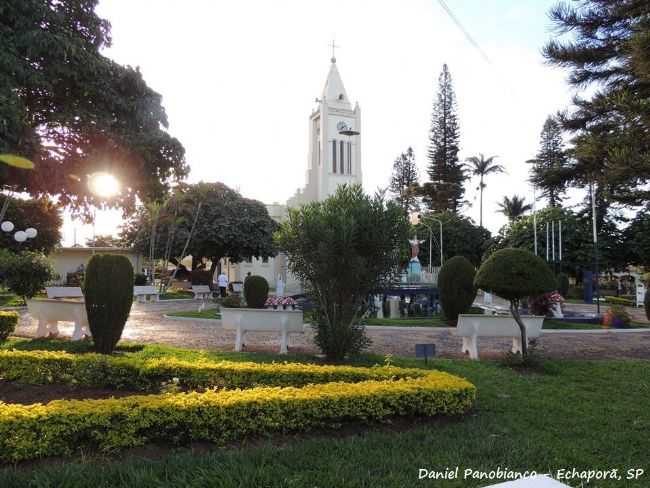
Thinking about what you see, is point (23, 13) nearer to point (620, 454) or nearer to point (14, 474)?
point (14, 474)

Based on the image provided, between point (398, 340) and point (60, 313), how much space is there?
21.0 ft

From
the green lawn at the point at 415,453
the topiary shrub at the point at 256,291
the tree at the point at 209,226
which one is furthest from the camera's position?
the tree at the point at 209,226

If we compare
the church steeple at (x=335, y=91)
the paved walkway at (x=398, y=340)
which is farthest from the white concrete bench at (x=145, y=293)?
the church steeple at (x=335, y=91)

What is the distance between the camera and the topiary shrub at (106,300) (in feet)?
24.4

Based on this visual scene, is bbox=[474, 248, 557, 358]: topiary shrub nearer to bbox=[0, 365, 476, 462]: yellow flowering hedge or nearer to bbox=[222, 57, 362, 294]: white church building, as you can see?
bbox=[0, 365, 476, 462]: yellow flowering hedge

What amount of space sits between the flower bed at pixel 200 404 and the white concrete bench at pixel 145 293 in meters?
16.8

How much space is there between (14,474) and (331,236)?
4512 mm

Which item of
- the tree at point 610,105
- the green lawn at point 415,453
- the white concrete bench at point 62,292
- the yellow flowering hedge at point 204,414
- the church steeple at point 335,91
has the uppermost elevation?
the church steeple at point 335,91

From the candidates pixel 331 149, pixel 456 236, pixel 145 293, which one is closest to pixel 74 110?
pixel 145 293

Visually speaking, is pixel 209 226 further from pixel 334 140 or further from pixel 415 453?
pixel 415 453

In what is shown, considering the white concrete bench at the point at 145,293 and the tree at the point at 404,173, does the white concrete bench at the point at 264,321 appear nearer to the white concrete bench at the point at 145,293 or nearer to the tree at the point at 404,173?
the white concrete bench at the point at 145,293

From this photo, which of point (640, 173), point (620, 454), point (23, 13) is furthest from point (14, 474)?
point (23, 13)

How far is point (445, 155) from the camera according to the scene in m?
43.8

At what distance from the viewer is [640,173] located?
18.8 feet
